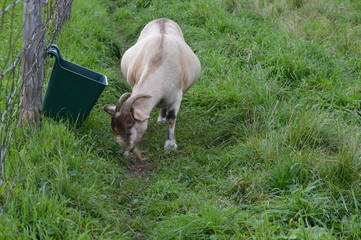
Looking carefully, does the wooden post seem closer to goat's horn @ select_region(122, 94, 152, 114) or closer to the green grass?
the green grass

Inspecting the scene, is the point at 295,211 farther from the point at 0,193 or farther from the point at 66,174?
the point at 0,193

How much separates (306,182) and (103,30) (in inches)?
191

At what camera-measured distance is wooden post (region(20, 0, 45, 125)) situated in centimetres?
442

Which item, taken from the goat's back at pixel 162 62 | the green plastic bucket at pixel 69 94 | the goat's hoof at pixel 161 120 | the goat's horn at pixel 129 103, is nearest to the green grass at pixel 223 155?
the goat's hoof at pixel 161 120

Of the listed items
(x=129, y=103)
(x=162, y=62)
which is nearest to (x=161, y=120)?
(x=162, y=62)

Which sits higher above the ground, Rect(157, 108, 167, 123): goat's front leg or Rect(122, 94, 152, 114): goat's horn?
Rect(122, 94, 152, 114): goat's horn

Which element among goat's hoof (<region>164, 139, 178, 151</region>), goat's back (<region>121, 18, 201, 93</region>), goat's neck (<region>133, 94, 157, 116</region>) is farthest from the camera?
goat's hoof (<region>164, 139, 178, 151</region>)

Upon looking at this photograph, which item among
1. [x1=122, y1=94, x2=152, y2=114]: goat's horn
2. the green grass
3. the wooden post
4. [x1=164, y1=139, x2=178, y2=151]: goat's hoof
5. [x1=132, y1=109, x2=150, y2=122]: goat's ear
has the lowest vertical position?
[x1=164, y1=139, x2=178, y2=151]: goat's hoof

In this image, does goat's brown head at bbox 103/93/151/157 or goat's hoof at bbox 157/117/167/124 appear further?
goat's hoof at bbox 157/117/167/124

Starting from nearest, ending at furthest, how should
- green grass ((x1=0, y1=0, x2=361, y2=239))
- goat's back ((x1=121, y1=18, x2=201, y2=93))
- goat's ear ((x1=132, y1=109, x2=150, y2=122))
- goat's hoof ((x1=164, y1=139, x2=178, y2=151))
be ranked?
green grass ((x1=0, y1=0, x2=361, y2=239)) → goat's ear ((x1=132, y1=109, x2=150, y2=122)) → goat's back ((x1=121, y1=18, x2=201, y2=93)) → goat's hoof ((x1=164, y1=139, x2=178, y2=151))

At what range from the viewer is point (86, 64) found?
6820mm

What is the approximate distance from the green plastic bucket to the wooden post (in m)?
0.22

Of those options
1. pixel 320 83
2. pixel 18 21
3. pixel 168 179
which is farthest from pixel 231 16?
pixel 168 179

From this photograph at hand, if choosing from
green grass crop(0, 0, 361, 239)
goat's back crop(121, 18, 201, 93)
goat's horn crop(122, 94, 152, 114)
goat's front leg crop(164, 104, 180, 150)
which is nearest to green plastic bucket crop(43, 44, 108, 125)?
green grass crop(0, 0, 361, 239)
